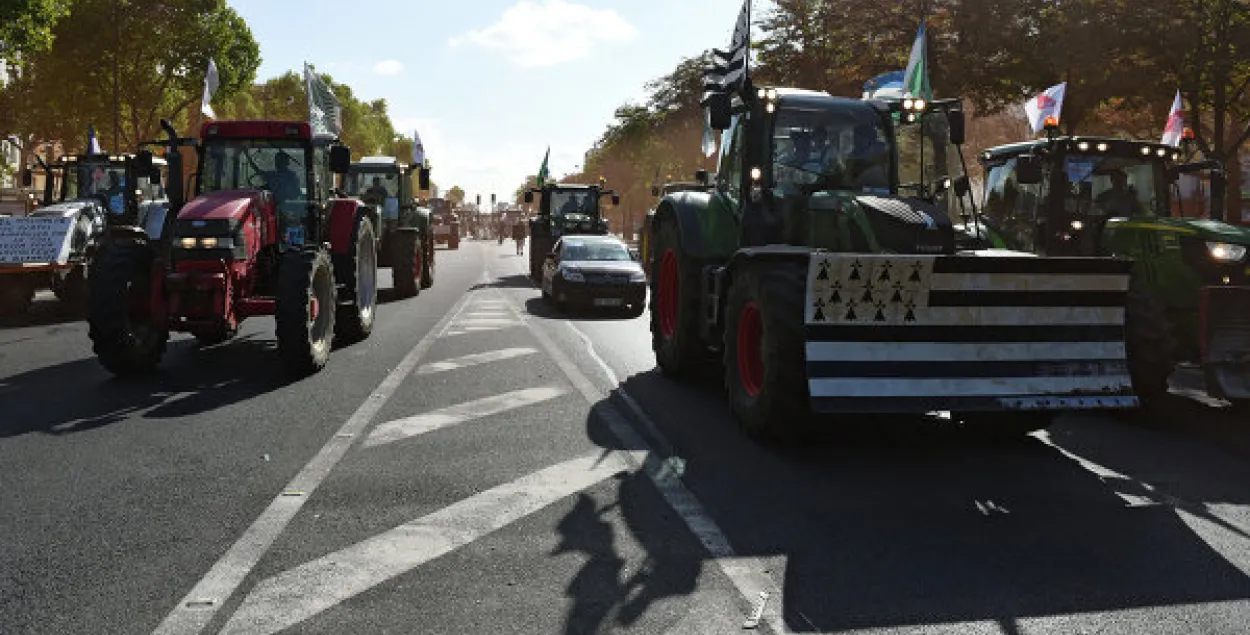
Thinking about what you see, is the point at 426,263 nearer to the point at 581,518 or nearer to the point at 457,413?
the point at 457,413

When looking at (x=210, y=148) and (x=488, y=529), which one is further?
(x=210, y=148)

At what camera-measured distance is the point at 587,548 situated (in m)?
4.61

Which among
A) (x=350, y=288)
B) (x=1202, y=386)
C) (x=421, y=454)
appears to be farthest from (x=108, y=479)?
(x=1202, y=386)

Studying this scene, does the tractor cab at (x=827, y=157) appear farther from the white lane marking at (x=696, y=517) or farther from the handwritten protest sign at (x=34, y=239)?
the handwritten protest sign at (x=34, y=239)

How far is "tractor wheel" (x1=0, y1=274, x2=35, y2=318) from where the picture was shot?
15.7 meters

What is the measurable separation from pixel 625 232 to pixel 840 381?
264ft

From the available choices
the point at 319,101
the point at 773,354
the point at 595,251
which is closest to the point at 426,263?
the point at 319,101

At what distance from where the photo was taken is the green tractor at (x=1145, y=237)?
768cm

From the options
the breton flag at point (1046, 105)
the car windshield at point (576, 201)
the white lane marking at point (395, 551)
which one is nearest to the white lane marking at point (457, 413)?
the white lane marking at point (395, 551)

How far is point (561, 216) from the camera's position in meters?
26.3

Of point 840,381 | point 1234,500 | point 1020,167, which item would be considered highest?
point 1020,167

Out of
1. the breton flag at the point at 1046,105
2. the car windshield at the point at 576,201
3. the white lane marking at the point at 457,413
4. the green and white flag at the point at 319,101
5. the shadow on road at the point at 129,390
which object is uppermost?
the green and white flag at the point at 319,101

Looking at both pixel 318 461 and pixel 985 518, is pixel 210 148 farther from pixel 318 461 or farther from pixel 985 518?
pixel 985 518

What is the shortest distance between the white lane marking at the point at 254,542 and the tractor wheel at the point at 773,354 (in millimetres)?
2794
